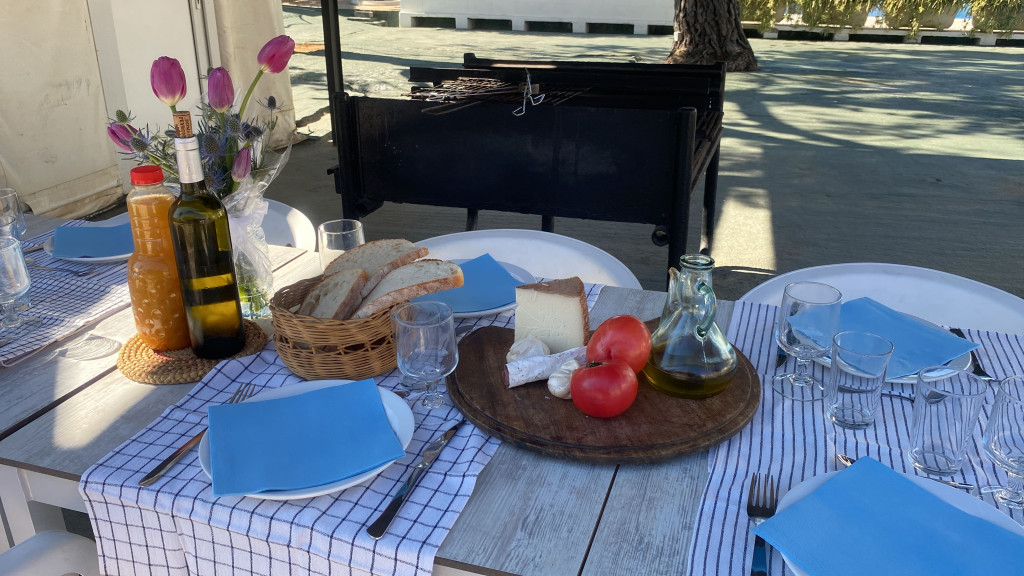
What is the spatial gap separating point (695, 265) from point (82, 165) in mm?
4700

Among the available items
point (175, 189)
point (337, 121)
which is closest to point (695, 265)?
point (175, 189)

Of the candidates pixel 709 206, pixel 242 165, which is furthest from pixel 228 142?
pixel 709 206

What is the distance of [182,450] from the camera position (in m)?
1.13

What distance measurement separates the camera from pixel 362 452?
1.08 metres

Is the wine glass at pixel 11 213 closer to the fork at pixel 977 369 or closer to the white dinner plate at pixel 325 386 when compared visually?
the white dinner plate at pixel 325 386

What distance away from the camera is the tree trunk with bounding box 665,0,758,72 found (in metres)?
9.47

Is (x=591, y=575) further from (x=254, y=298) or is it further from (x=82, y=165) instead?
(x=82, y=165)

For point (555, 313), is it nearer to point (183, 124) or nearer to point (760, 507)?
point (760, 507)

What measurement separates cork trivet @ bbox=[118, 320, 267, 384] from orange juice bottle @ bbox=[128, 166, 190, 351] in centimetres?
3

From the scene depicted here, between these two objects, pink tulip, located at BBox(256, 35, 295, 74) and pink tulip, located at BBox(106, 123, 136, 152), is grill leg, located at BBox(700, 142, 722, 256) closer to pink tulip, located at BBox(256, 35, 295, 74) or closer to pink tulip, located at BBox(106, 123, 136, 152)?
pink tulip, located at BBox(256, 35, 295, 74)

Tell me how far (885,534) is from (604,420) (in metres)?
0.41

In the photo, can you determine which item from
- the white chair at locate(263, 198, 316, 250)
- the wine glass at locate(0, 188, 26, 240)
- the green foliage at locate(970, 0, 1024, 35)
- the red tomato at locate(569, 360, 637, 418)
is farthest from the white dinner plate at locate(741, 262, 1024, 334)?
the green foliage at locate(970, 0, 1024, 35)

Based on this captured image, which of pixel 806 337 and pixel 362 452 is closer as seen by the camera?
pixel 362 452

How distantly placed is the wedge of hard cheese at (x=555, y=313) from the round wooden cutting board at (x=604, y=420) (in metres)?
0.09
